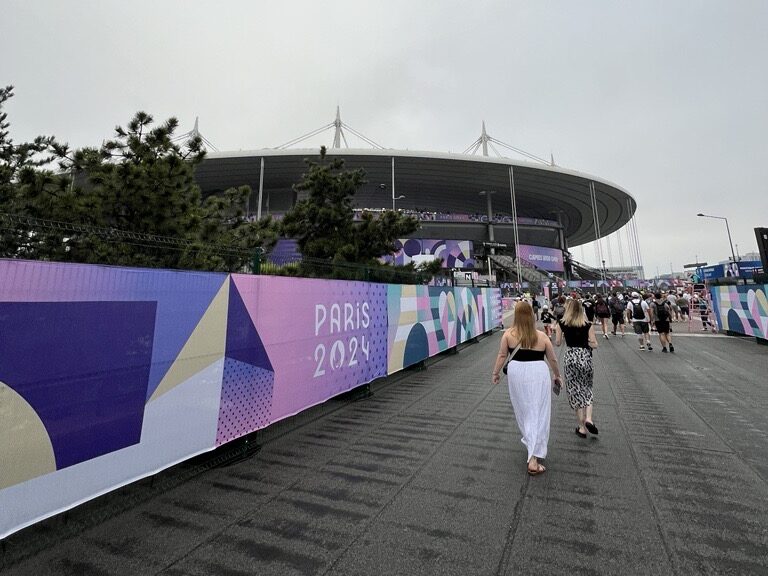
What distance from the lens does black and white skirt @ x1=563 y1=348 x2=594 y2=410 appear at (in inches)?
169

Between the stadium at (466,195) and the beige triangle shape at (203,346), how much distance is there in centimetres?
3720

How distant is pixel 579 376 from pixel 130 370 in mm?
4646

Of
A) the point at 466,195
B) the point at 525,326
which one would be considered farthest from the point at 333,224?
the point at 466,195

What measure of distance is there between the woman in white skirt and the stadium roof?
3633 centimetres

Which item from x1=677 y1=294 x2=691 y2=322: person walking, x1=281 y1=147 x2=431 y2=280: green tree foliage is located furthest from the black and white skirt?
x1=677 y1=294 x2=691 y2=322: person walking

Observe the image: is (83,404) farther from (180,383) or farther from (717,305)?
(717,305)

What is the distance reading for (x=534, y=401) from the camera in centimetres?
346

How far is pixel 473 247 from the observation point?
53500mm

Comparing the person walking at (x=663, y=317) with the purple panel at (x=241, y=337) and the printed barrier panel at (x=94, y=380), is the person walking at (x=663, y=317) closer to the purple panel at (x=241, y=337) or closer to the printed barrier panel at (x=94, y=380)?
the purple panel at (x=241, y=337)

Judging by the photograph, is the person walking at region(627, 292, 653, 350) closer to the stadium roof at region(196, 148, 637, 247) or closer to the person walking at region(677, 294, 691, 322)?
the person walking at region(677, 294, 691, 322)

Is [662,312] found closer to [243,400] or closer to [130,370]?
[243,400]

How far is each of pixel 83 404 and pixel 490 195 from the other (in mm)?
56718

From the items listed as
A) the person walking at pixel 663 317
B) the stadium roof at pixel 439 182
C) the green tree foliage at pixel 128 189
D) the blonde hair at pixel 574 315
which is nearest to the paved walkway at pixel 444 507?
the blonde hair at pixel 574 315

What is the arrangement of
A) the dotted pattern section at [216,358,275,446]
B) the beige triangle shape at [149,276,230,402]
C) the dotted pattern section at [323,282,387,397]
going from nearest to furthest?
the beige triangle shape at [149,276,230,402] → the dotted pattern section at [216,358,275,446] → the dotted pattern section at [323,282,387,397]
